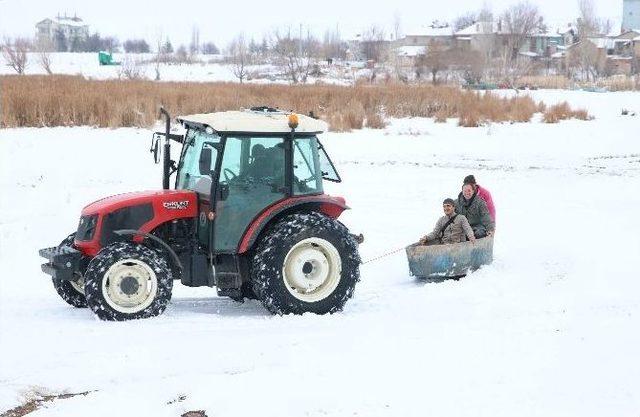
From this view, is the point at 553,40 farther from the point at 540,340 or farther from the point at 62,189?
the point at 540,340

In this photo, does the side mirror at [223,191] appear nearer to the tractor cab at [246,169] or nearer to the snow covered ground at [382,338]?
the tractor cab at [246,169]

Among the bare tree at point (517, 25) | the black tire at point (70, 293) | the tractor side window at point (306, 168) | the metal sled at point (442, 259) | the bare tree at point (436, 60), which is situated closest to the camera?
the tractor side window at point (306, 168)

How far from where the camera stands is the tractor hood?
27.9 ft

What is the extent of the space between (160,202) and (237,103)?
21.9m

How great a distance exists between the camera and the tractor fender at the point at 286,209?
845 centimetres

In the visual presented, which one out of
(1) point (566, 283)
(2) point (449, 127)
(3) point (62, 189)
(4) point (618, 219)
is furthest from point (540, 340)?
(2) point (449, 127)

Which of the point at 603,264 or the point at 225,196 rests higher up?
the point at 225,196

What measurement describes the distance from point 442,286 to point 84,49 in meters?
139

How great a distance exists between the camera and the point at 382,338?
7387 mm

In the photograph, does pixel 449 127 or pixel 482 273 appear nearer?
pixel 482 273

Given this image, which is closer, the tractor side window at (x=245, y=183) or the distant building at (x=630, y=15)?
the tractor side window at (x=245, y=183)

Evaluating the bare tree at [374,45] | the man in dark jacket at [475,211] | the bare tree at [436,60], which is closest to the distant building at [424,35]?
the bare tree at [374,45]

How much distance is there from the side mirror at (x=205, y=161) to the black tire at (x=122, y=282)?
0.83 m

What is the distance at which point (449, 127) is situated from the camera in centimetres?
3044
